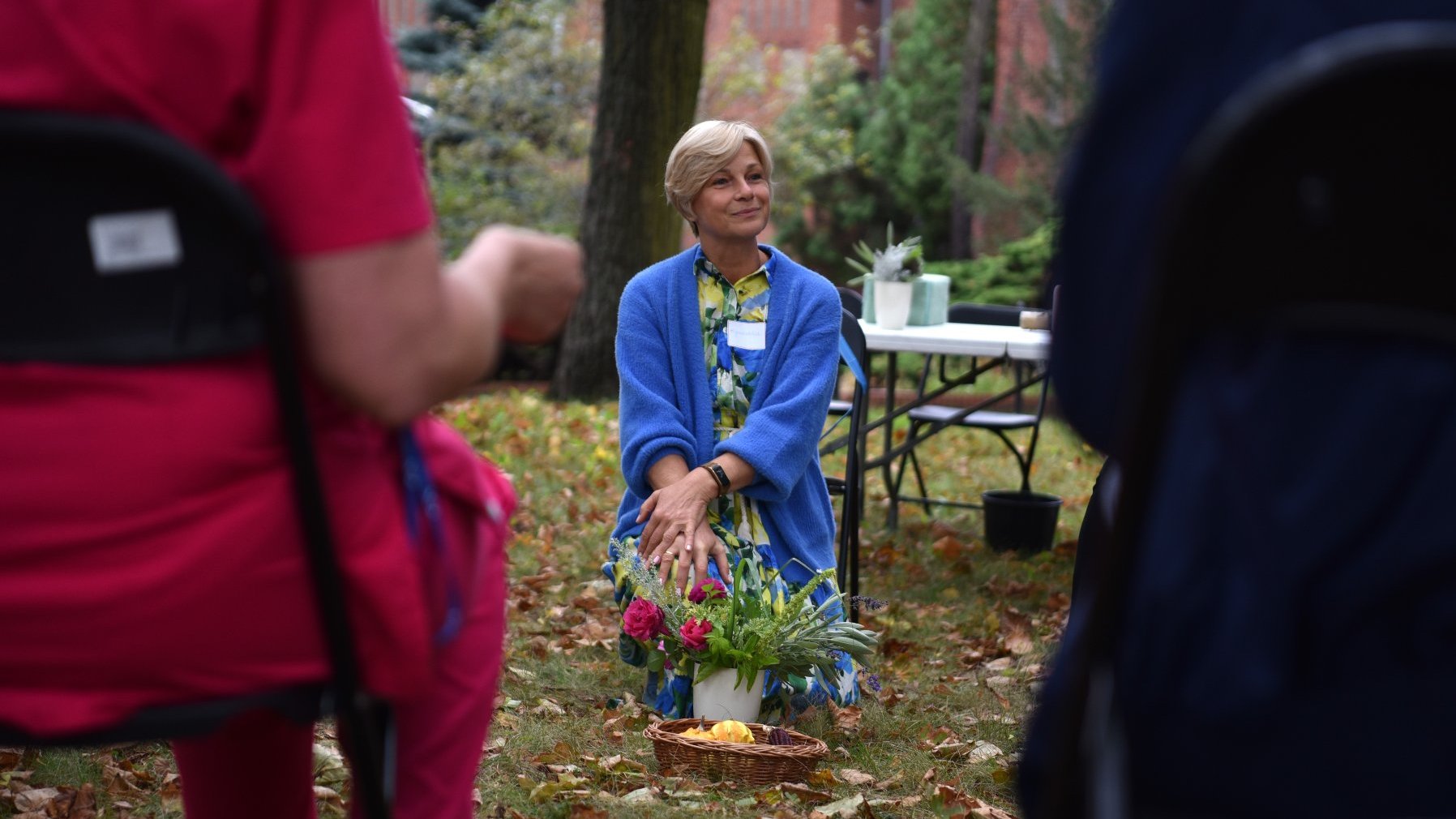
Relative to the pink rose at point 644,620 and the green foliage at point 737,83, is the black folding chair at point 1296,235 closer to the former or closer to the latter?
the pink rose at point 644,620

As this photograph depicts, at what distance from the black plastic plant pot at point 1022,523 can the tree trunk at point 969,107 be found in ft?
55.7

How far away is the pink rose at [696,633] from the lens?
3.54m

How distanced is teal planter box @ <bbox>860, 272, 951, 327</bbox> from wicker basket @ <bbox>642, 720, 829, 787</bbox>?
3.08 m

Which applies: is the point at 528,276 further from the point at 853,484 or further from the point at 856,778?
the point at 853,484

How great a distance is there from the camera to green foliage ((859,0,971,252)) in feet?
77.9

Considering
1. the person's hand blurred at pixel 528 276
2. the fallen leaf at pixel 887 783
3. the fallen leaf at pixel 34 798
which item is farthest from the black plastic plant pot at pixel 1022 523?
the person's hand blurred at pixel 528 276

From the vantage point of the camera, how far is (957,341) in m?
5.57

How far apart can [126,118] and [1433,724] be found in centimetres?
108

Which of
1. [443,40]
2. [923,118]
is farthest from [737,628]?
[923,118]

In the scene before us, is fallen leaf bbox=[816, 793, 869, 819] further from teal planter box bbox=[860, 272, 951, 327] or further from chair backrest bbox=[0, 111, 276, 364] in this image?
teal planter box bbox=[860, 272, 951, 327]

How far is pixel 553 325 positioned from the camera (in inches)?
56.2

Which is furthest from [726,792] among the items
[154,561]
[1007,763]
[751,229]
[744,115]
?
[744,115]

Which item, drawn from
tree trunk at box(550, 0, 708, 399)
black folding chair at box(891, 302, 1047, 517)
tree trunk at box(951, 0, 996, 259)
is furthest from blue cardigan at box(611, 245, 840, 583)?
tree trunk at box(951, 0, 996, 259)

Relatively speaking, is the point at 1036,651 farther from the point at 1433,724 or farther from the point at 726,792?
the point at 1433,724
